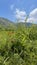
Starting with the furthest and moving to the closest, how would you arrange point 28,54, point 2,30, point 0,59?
point 2,30 → point 28,54 → point 0,59

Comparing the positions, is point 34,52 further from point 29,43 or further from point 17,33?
point 17,33

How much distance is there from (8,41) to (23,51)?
2.72 feet

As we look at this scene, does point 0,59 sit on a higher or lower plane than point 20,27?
lower

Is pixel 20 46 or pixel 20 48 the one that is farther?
pixel 20 46

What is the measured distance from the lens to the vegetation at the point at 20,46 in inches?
331

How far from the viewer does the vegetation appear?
8404 millimetres

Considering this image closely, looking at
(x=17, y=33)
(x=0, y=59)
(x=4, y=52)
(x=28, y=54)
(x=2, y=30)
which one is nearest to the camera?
(x=0, y=59)

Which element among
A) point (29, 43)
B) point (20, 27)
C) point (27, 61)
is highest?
point (20, 27)

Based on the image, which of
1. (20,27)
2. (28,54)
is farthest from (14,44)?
(20,27)

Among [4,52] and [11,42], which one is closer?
[4,52]

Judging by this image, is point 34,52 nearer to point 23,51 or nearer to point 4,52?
point 23,51

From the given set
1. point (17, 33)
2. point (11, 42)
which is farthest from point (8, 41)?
point (17, 33)

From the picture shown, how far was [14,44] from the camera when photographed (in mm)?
9383

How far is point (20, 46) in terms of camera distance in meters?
9.52
